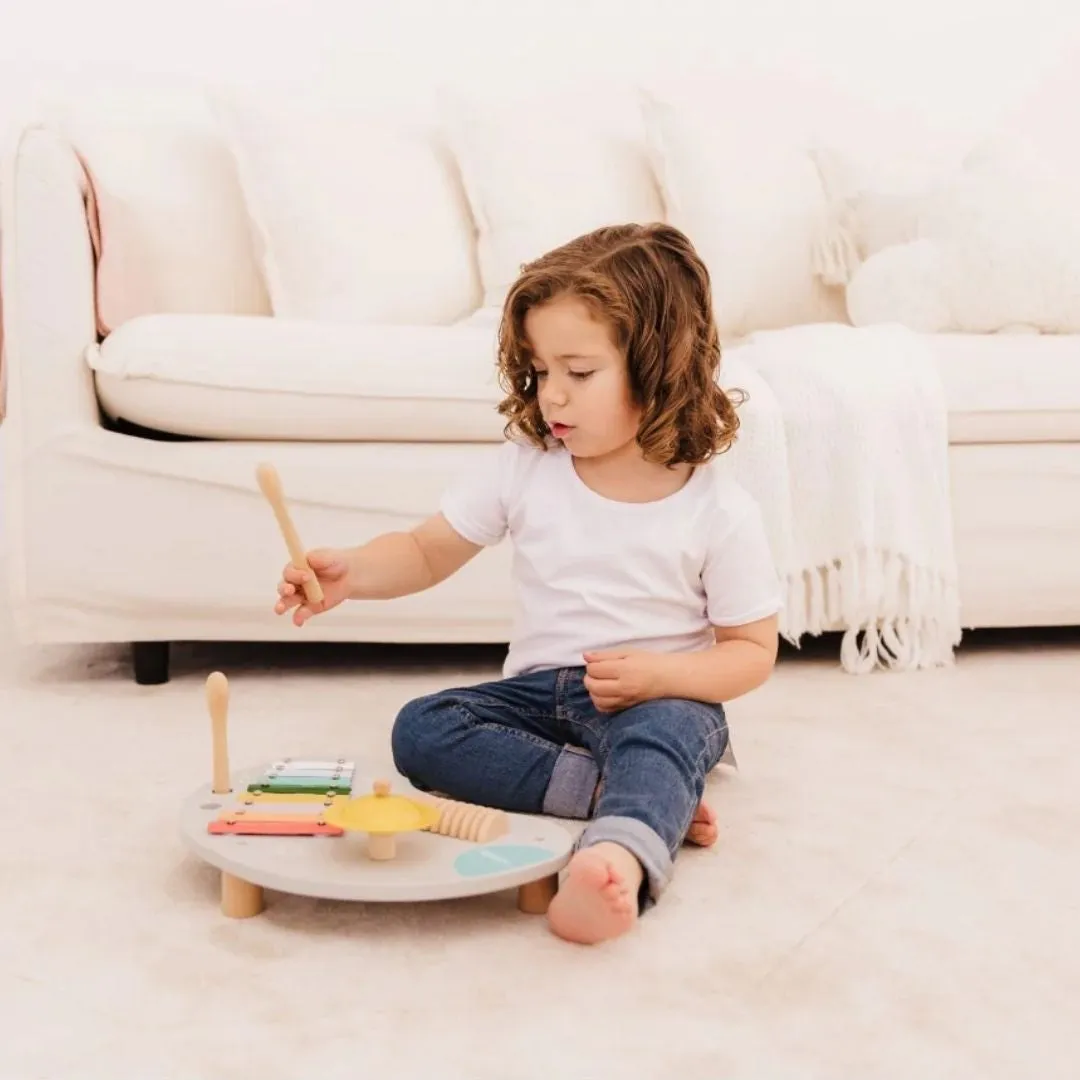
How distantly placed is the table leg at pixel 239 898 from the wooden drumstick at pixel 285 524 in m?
0.22

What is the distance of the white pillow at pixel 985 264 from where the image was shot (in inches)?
70.4

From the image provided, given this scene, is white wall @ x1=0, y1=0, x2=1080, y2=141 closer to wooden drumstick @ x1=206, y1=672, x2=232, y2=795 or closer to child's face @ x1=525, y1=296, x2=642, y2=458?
child's face @ x1=525, y1=296, x2=642, y2=458

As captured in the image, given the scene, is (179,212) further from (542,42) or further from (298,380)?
(542,42)

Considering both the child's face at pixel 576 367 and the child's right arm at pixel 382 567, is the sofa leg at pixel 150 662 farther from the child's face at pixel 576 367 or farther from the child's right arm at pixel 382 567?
the child's face at pixel 576 367

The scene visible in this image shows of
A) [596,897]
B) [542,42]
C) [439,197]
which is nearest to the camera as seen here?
[596,897]

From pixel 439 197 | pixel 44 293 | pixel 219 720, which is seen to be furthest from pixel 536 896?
pixel 439 197

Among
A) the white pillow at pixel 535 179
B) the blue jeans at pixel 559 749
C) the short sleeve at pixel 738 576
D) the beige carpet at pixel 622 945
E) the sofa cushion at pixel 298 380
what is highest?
the white pillow at pixel 535 179

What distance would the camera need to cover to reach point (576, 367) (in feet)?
3.31

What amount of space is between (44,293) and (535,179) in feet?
2.56

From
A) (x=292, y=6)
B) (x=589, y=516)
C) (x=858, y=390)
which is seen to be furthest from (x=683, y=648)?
(x=292, y=6)

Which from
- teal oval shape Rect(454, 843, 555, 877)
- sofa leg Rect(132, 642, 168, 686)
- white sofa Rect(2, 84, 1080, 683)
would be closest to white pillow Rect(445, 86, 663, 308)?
white sofa Rect(2, 84, 1080, 683)

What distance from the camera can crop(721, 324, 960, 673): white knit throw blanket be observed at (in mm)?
1499

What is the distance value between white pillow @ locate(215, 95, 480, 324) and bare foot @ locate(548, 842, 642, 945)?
1111 millimetres

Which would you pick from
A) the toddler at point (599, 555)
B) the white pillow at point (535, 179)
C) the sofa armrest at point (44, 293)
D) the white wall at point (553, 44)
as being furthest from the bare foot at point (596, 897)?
the white wall at point (553, 44)
